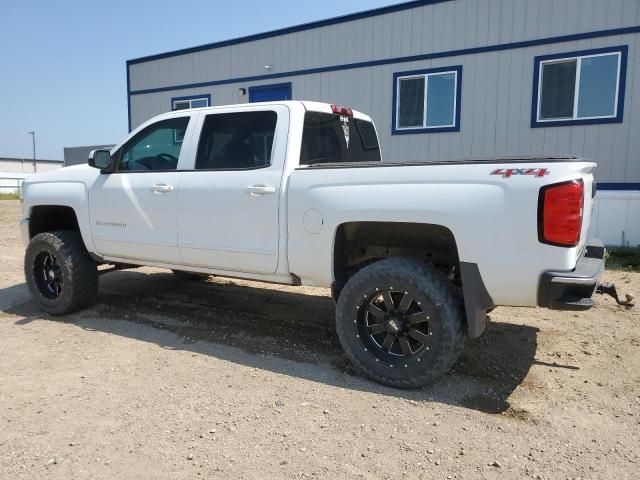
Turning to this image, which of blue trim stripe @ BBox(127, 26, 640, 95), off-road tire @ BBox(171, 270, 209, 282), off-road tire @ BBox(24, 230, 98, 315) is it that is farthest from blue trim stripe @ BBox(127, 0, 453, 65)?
off-road tire @ BBox(24, 230, 98, 315)

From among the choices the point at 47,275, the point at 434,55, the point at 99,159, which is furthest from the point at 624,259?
the point at 47,275

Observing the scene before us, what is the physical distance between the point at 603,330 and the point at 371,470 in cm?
326

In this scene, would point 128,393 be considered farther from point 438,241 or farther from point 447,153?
point 447,153

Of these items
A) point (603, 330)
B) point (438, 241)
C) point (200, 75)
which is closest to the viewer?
point (438, 241)

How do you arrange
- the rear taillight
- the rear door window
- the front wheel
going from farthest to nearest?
the rear door window, the front wheel, the rear taillight

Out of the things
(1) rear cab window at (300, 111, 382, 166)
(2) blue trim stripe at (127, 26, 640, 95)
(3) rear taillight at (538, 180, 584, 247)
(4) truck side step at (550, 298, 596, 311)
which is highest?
(2) blue trim stripe at (127, 26, 640, 95)

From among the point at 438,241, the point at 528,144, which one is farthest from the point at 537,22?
the point at 438,241

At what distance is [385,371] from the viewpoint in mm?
3488

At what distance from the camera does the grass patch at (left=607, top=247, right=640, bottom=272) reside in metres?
7.41

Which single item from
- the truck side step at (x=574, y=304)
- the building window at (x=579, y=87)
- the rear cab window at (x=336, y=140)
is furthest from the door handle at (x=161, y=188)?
the building window at (x=579, y=87)

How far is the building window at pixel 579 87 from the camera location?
8.87m

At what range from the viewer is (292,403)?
327 centimetres

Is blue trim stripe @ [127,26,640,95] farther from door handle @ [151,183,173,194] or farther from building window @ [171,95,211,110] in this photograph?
door handle @ [151,183,173,194]

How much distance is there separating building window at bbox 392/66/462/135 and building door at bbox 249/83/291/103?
2969 mm
